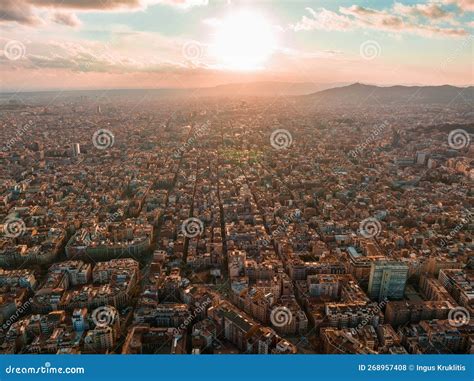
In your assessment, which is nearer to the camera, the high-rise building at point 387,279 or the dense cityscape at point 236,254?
the dense cityscape at point 236,254

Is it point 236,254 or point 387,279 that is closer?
point 387,279

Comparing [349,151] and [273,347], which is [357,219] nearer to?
[273,347]

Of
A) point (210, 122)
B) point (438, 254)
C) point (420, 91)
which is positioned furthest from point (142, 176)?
point (420, 91)

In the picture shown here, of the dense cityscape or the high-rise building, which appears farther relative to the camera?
the high-rise building
